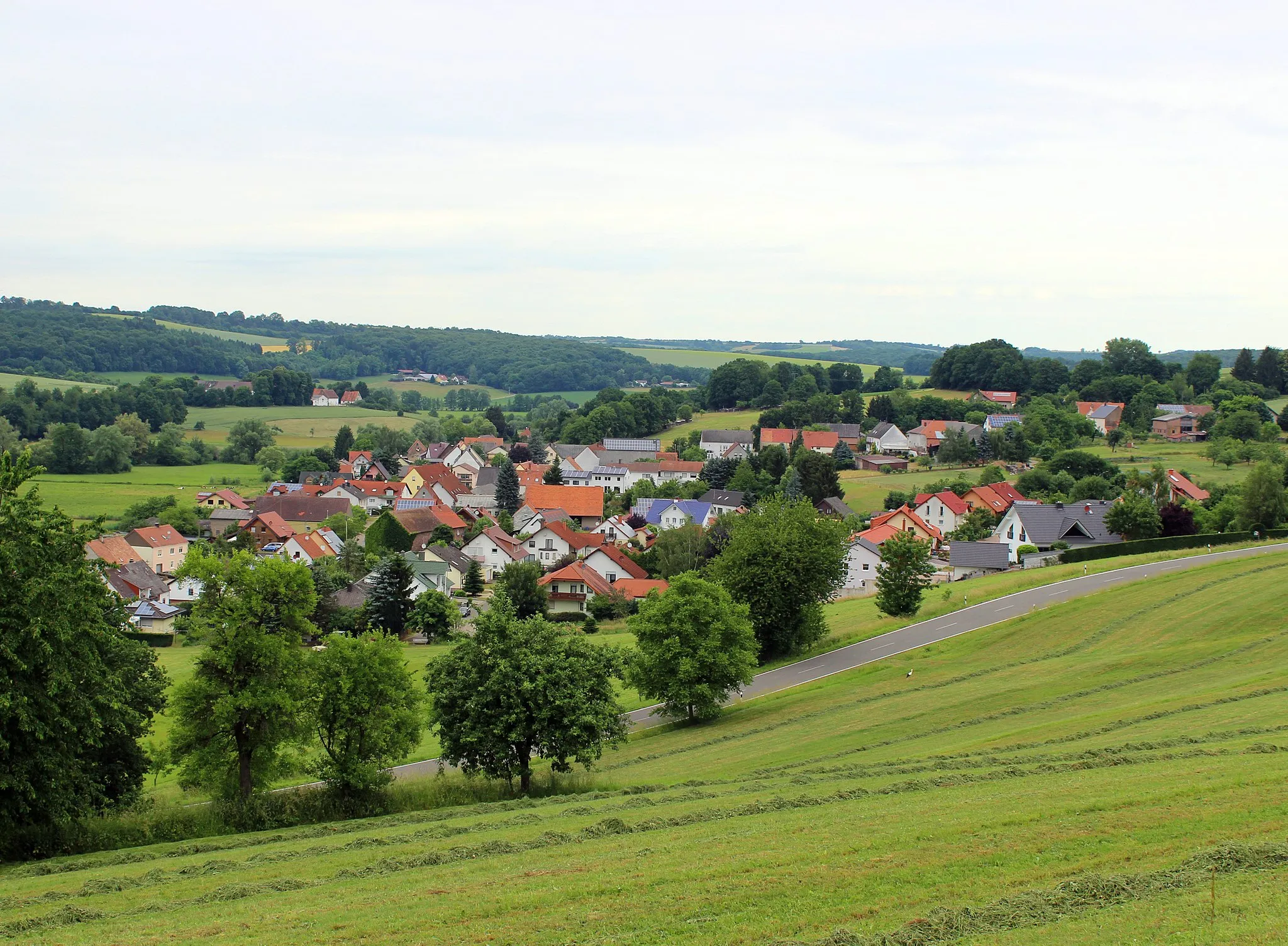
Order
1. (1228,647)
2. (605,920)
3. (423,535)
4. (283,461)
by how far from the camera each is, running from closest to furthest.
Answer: (605,920), (1228,647), (423,535), (283,461)

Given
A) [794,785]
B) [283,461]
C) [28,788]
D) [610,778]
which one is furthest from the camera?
[283,461]

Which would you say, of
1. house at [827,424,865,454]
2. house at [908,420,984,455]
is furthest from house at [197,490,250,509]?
house at [908,420,984,455]

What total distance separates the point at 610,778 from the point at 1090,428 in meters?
107

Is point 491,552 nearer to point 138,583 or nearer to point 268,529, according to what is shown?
point 268,529

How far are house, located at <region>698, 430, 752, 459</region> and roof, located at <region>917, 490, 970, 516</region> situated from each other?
4385 cm

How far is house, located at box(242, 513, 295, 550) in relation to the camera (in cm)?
8494

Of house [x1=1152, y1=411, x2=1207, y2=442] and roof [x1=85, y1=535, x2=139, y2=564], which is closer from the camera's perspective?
roof [x1=85, y1=535, x2=139, y2=564]

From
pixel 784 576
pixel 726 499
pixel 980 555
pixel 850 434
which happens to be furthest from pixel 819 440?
pixel 784 576

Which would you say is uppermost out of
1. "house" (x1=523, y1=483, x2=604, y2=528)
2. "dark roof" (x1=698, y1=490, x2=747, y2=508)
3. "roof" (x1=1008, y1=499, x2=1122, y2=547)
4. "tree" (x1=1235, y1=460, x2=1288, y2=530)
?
"tree" (x1=1235, y1=460, x2=1288, y2=530)

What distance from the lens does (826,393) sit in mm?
150375

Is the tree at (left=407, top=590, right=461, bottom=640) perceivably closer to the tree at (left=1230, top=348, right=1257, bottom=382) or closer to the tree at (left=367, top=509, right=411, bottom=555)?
the tree at (left=367, top=509, right=411, bottom=555)

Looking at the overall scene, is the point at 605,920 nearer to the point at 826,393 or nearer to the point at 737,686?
the point at 737,686

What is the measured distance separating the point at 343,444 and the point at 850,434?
6738 centimetres

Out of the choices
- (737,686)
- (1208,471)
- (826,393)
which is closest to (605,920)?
(737,686)
